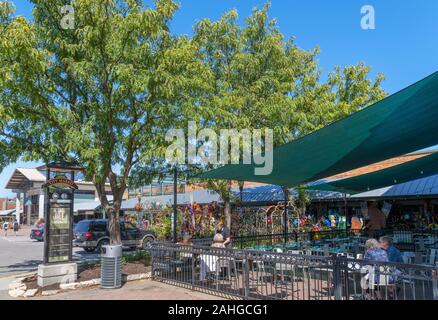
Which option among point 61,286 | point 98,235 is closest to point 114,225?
point 61,286

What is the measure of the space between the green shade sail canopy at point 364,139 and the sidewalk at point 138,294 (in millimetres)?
3158

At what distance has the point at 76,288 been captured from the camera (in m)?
9.71

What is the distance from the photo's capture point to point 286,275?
348 inches

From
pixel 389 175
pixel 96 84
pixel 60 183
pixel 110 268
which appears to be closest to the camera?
pixel 110 268

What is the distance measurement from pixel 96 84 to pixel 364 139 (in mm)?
6980

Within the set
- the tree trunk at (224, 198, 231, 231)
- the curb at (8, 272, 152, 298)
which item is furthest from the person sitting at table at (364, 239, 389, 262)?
the tree trunk at (224, 198, 231, 231)

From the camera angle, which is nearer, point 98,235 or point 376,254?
point 376,254

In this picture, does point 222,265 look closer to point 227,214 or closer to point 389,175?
point 389,175

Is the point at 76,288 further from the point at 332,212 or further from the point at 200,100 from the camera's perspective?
the point at 332,212

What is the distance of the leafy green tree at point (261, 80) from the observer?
15227 mm

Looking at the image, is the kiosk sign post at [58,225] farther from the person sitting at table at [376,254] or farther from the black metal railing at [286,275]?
the person sitting at table at [376,254]

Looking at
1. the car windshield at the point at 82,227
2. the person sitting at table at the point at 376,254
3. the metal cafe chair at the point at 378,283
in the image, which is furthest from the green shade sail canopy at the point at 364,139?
the car windshield at the point at 82,227

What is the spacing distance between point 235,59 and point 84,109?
673cm
